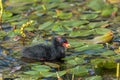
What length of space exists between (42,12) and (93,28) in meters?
1.32

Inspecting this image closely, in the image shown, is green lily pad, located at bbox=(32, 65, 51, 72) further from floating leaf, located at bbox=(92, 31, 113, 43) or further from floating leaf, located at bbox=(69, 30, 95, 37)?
floating leaf, located at bbox=(69, 30, 95, 37)

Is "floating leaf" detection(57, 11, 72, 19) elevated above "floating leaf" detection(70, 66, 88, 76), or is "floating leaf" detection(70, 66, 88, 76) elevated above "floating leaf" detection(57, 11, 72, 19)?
"floating leaf" detection(57, 11, 72, 19)

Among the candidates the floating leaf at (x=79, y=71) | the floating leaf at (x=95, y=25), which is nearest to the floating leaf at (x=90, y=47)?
the floating leaf at (x=79, y=71)

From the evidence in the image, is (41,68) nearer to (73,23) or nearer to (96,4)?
(73,23)

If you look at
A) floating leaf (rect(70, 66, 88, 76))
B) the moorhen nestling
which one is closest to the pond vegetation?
floating leaf (rect(70, 66, 88, 76))

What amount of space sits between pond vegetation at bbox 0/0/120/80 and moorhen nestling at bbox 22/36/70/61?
11 cm

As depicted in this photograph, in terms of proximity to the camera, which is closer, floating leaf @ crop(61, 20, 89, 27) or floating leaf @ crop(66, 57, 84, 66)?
floating leaf @ crop(66, 57, 84, 66)

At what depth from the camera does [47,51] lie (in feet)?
23.0

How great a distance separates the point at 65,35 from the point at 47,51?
808mm

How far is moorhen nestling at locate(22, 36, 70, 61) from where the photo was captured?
6.93m

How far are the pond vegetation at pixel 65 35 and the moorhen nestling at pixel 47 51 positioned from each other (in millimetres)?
112

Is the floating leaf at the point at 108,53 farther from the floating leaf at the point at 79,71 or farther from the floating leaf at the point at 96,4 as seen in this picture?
the floating leaf at the point at 96,4

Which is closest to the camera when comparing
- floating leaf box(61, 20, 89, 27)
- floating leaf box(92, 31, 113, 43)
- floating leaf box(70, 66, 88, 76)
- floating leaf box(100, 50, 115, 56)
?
floating leaf box(70, 66, 88, 76)

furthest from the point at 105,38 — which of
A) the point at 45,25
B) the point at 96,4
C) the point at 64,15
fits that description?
the point at 96,4
